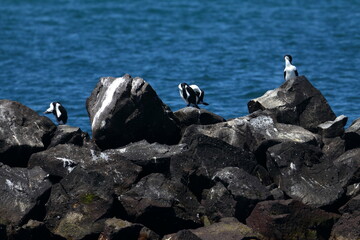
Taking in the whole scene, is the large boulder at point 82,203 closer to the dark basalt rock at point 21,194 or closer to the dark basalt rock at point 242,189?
the dark basalt rock at point 21,194

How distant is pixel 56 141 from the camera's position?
1950 centimetres

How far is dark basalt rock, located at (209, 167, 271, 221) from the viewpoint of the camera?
17.1 m

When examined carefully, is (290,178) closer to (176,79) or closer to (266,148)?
(266,148)

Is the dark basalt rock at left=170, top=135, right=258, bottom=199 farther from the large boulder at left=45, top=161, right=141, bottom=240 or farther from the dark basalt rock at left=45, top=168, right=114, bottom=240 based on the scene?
the dark basalt rock at left=45, top=168, right=114, bottom=240

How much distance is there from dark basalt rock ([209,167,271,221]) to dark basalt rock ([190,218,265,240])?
41 centimetres

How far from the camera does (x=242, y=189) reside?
17234 mm

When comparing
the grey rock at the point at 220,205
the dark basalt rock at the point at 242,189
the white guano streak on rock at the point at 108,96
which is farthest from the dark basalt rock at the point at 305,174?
the white guano streak on rock at the point at 108,96

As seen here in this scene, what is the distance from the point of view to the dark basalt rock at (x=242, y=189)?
17094 millimetres

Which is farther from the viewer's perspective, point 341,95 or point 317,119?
point 341,95

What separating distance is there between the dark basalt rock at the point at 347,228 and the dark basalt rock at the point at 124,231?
10.4ft

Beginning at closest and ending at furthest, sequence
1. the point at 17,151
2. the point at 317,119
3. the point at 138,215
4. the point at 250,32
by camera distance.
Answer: the point at 138,215, the point at 17,151, the point at 317,119, the point at 250,32

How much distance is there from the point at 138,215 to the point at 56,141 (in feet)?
10.7

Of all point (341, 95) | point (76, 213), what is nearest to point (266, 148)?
point (76, 213)

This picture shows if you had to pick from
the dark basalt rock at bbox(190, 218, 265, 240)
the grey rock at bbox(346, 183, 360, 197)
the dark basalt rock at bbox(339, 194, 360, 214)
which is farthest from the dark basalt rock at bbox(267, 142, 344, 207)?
the dark basalt rock at bbox(190, 218, 265, 240)
